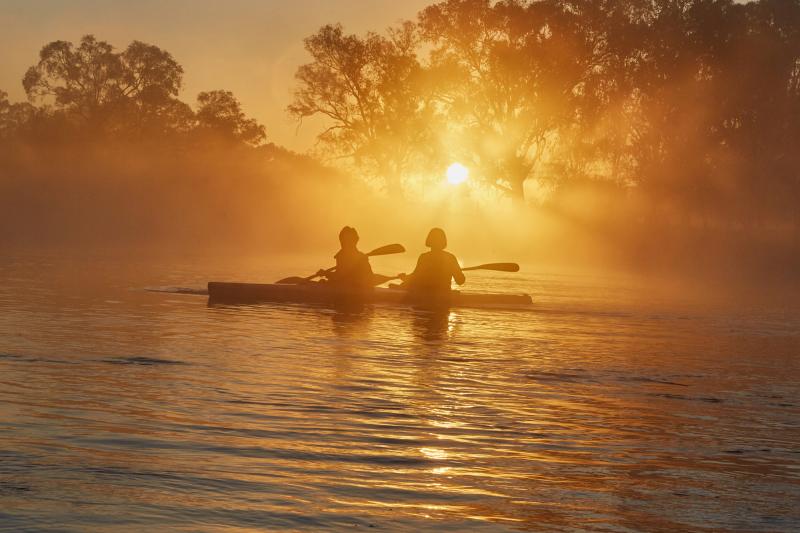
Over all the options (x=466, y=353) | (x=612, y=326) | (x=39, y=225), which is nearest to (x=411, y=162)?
(x=39, y=225)

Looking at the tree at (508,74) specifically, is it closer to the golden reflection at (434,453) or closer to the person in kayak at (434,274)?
the person in kayak at (434,274)

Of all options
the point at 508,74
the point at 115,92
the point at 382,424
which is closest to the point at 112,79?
the point at 115,92

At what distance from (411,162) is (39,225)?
19076mm

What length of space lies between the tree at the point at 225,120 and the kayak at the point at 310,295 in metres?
50.1

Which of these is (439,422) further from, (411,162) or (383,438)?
(411,162)

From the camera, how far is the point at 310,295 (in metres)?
19.0

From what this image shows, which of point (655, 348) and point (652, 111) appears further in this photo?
point (652, 111)

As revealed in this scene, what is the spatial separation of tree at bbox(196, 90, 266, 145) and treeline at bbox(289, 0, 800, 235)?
72.2 feet

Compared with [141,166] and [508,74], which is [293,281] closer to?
[508,74]

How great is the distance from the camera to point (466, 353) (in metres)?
13.5

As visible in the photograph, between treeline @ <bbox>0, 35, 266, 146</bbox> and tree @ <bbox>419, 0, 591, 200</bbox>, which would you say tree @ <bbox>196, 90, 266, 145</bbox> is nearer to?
treeline @ <bbox>0, 35, 266, 146</bbox>

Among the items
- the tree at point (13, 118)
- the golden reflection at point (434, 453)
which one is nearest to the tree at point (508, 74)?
the tree at point (13, 118)

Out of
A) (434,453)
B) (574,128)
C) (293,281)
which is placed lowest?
(434,453)

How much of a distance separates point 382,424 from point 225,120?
61677mm
